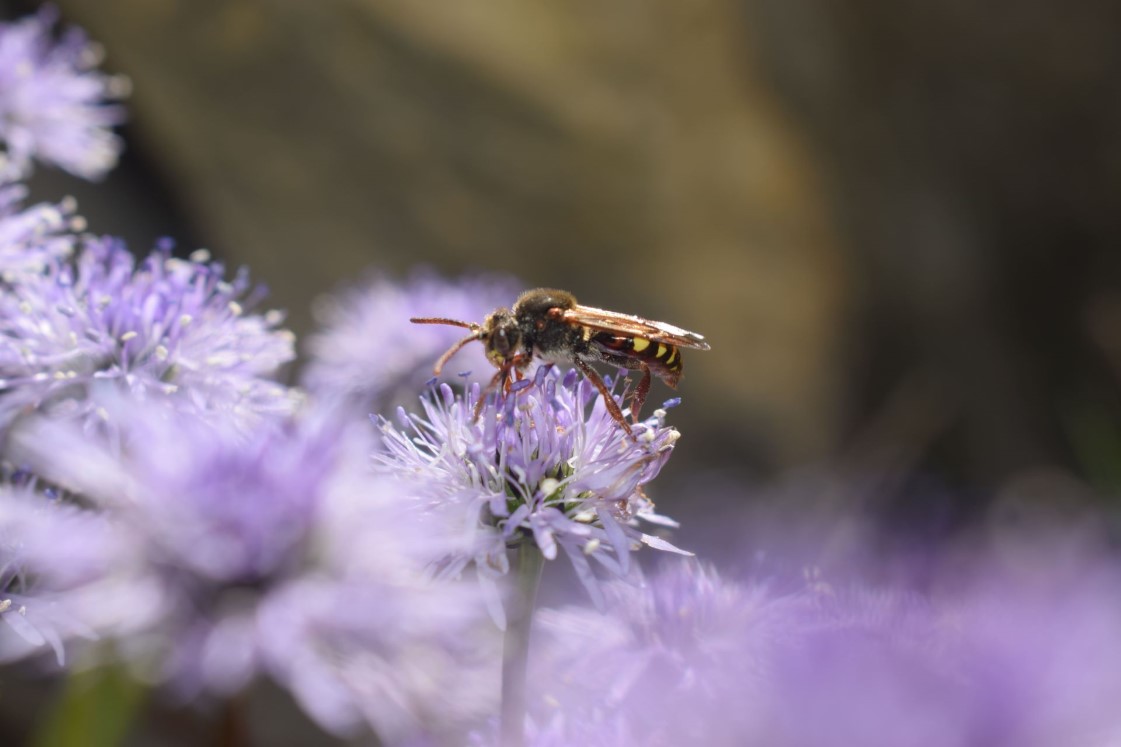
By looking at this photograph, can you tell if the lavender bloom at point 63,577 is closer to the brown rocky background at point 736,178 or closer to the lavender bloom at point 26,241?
the lavender bloom at point 26,241

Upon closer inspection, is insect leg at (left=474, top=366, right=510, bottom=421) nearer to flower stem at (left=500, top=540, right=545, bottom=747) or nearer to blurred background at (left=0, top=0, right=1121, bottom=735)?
flower stem at (left=500, top=540, right=545, bottom=747)

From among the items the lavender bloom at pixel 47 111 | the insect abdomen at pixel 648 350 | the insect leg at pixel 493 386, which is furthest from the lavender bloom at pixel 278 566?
the lavender bloom at pixel 47 111

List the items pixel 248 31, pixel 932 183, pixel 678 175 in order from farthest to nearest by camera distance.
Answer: pixel 932 183 < pixel 678 175 < pixel 248 31

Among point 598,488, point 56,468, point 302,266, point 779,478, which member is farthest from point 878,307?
point 56,468

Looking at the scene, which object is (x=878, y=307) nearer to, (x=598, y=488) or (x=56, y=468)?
(x=598, y=488)

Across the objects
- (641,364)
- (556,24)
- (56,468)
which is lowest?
(56,468)

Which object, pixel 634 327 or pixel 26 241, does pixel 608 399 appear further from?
pixel 26 241
